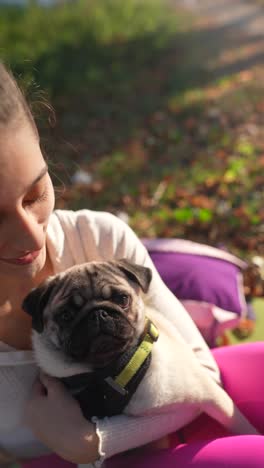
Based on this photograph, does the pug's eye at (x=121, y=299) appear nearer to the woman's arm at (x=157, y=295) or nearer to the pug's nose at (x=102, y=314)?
the pug's nose at (x=102, y=314)

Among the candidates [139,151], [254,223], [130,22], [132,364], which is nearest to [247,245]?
[254,223]

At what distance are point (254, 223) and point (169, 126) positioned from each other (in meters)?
1.84

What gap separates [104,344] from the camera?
5.52ft

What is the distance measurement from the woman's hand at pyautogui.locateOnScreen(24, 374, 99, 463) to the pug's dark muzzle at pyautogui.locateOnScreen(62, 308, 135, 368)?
0.16 m

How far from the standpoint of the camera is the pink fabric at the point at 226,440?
1.73 m

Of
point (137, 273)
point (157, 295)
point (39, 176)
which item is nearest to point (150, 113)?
point (157, 295)

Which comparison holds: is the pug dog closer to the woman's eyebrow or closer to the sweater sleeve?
the sweater sleeve

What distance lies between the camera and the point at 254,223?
391 centimetres

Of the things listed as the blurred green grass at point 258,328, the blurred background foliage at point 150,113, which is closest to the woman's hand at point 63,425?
the blurred background foliage at point 150,113

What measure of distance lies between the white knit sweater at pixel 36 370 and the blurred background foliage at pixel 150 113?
45 cm

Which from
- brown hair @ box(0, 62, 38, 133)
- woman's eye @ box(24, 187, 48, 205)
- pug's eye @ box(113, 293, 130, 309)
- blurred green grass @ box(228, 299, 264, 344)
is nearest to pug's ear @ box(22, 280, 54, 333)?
pug's eye @ box(113, 293, 130, 309)

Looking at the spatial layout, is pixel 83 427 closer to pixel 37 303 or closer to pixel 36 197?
pixel 37 303

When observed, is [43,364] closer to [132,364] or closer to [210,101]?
[132,364]

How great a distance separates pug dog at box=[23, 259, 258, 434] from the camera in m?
1.70
